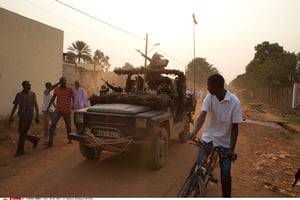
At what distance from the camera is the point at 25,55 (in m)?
11.3

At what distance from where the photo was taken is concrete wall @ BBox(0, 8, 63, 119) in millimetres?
10203

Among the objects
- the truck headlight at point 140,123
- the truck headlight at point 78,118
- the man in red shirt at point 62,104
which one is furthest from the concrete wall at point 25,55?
the truck headlight at point 140,123

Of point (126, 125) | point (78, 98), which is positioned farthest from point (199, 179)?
point (78, 98)

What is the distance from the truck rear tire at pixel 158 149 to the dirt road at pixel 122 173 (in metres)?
0.16

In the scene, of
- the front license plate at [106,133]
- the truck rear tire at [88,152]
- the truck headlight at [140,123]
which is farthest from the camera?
the truck rear tire at [88,152]

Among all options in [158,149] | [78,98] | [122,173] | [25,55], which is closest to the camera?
[122,173]

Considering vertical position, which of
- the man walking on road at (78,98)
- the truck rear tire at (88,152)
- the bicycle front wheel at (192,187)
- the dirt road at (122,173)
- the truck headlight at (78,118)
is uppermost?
the man walking on road at (78,98)

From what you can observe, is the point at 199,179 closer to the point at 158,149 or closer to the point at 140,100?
the point at 158,149

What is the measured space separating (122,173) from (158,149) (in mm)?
802

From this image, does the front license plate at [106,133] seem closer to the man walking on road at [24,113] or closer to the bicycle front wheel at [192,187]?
the man walking on road at [24,113]

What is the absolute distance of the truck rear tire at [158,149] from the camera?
512 centimetres

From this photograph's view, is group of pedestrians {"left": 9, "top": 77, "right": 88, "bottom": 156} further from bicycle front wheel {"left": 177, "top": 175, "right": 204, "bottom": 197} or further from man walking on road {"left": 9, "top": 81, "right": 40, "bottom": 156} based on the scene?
bicycle front wheel {"left": 177, "top": 175, "right": 204, "bottom": 197}

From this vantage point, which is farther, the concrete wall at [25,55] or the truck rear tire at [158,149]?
the concrete wall at [25,55]

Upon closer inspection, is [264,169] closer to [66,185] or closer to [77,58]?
[66,185]
